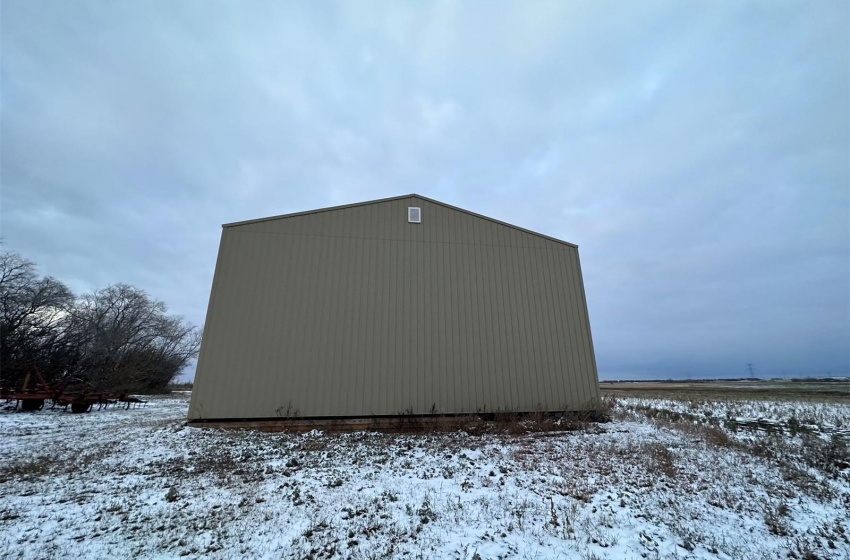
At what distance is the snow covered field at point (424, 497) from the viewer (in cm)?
339

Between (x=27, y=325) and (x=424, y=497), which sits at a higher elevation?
(x=27, y=325)

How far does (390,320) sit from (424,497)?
5.46 m

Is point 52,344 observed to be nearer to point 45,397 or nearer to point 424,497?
point 45,397

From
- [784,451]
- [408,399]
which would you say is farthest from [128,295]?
[784,451]

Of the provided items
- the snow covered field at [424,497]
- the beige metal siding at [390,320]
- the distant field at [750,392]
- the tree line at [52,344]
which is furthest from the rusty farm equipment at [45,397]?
the distant field at [750,392]

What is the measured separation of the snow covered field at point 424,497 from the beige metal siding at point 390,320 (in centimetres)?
145

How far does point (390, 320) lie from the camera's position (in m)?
9.66

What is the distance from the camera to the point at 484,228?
10969mm

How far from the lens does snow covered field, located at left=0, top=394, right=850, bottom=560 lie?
11.1 feet

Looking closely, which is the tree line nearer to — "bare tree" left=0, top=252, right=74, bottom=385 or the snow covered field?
"bare tree" left=0, top=252, right=74, bottom=385

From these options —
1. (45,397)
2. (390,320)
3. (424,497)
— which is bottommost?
(424,497)

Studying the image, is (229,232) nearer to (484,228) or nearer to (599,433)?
(484,228)

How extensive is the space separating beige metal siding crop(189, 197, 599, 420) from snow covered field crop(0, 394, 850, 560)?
145 cm

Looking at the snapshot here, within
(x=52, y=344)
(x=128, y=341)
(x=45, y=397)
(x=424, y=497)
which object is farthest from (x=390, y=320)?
(x=128, y=341)
